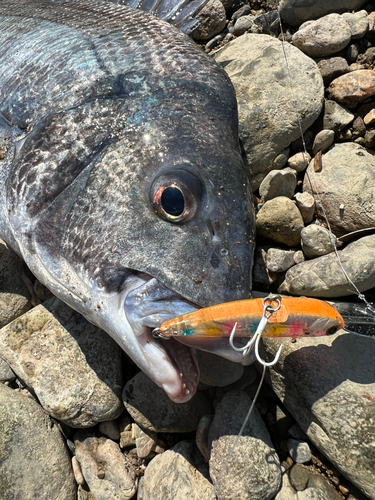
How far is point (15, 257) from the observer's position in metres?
3.45

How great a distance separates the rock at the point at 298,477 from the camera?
99.5 inches

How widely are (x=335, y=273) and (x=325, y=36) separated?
7.29 ft

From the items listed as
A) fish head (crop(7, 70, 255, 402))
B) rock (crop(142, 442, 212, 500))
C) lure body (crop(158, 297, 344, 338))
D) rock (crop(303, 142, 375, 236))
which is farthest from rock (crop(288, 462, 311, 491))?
rock (crop(303, 142, 375, 236))

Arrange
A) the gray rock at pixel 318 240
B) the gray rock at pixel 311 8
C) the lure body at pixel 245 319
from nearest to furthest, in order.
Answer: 1. the lure body at pixel 245 319
2. the gray rock at pixel 318 240
3. the gray rock at pixel 311 8

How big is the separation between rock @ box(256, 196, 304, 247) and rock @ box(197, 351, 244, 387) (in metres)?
1.04

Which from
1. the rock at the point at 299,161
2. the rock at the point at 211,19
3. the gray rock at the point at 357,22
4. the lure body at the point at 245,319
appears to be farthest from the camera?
the rock at the point at 211,19

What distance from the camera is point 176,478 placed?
8.49 ft

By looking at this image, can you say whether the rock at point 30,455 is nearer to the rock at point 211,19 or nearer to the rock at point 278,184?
the rock at point 278,184

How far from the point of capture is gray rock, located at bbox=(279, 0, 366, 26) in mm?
3697

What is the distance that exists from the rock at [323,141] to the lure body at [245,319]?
177 cm

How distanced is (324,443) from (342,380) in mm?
411

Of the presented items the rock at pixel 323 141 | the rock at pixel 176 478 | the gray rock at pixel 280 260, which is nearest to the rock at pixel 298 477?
the rock at pixel 176 478

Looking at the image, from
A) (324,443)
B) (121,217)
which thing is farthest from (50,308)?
(324,443)

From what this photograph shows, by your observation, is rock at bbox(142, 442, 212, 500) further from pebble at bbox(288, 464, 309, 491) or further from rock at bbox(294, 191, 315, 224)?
rock at bbox(294, 191, 315, 224)
